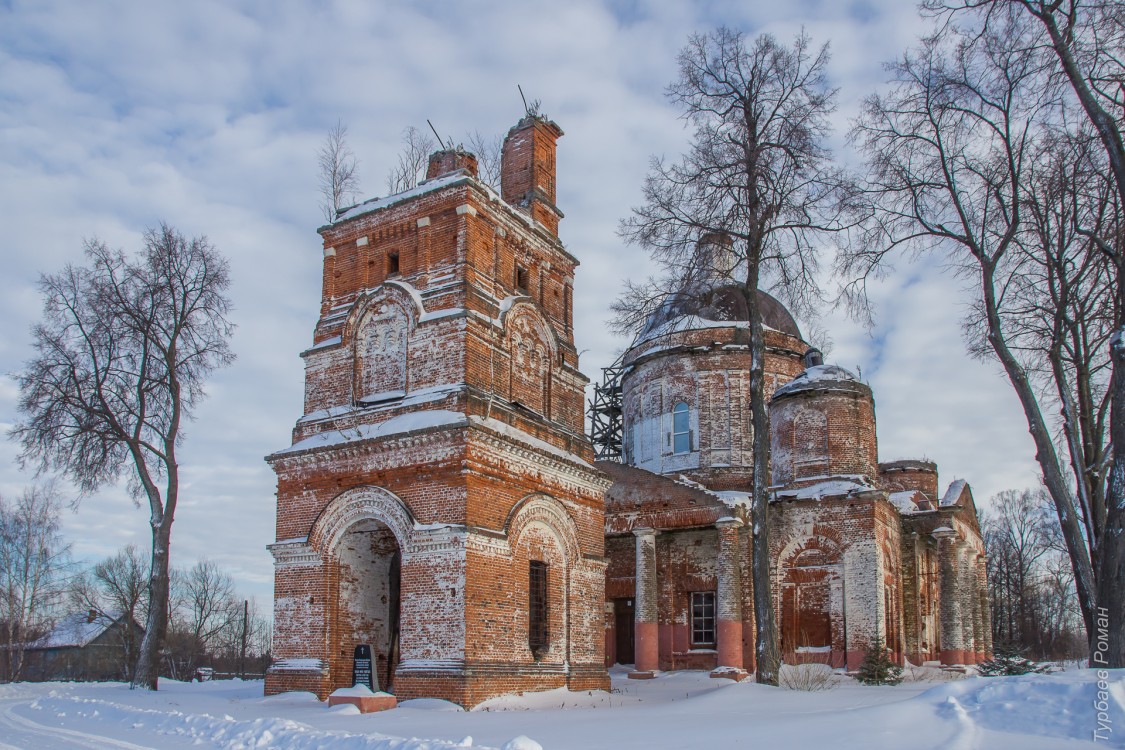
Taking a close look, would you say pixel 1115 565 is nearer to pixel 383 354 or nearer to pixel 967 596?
pixel 383 354

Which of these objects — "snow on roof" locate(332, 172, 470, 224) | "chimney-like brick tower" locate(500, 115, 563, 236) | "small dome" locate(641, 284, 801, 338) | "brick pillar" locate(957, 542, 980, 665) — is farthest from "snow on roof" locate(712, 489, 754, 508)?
"snow on roof" locate(332, 172, 470, 224)

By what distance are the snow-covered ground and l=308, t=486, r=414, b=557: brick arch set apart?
2.51 meters

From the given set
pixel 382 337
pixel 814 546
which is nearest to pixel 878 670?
pixel 814 546

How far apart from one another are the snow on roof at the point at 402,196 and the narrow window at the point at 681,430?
12.8 m

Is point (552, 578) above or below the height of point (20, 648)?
above

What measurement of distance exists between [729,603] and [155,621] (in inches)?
484

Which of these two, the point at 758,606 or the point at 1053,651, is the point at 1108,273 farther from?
the point at 1053,651

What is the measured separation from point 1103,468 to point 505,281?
33.6 ft

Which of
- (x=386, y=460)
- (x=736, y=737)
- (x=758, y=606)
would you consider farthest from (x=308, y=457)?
(x=736, y=737)

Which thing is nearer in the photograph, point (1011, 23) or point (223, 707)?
point (1011, 23)

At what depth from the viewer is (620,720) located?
38.5 feet

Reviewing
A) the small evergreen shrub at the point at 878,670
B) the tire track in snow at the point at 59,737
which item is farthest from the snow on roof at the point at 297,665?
the small evergreen shrub at the point at 878,670

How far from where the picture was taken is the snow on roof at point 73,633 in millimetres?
43531

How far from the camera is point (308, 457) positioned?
16.4 metres
